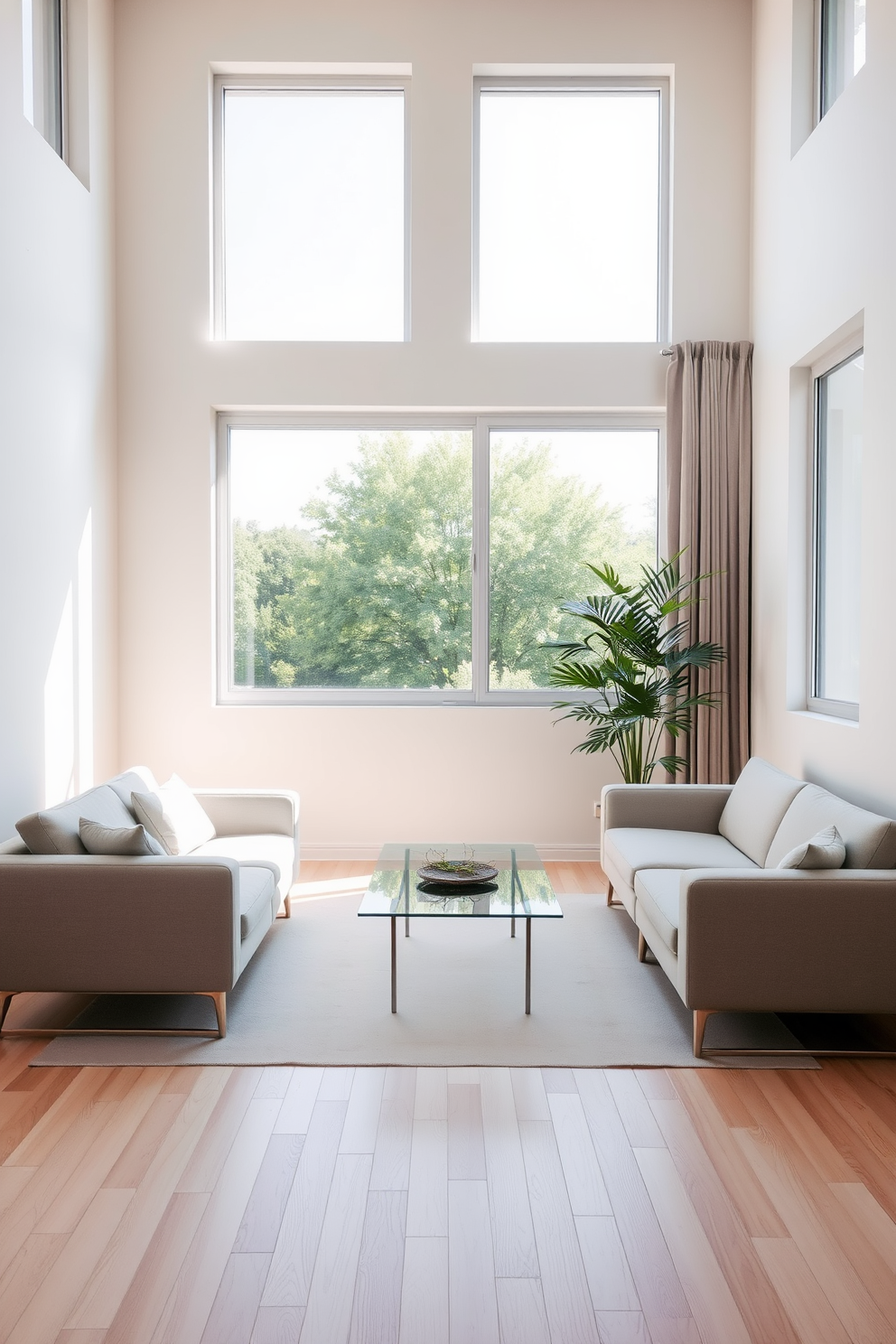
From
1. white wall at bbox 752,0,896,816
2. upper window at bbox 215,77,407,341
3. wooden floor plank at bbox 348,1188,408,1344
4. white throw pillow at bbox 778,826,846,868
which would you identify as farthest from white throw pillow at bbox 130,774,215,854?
upper window at bbox 215,77,407,341

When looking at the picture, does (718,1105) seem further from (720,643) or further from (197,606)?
(197,606)

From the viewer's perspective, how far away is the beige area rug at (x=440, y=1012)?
3.30m

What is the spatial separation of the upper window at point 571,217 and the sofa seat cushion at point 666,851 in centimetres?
294

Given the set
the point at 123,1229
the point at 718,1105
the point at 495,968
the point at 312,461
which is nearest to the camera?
the point at 123,1229

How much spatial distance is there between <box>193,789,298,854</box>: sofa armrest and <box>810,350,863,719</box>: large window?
2.57 m

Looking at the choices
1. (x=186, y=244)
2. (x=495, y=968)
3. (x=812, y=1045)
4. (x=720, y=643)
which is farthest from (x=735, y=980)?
(x=186, y=244)

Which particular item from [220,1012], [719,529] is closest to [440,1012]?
[220,1012]

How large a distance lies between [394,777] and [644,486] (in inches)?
88.6

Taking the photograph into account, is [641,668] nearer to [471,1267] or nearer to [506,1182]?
[506,1182]

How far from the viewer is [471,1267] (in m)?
2.18

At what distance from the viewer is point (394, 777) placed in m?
5.95

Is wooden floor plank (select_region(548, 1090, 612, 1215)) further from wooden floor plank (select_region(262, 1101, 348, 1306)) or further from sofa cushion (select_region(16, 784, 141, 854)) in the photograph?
sofa cushion (select_region(16, 784, 141, 854))

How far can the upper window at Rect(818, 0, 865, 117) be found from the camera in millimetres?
4453

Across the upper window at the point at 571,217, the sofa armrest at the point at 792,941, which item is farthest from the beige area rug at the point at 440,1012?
the upper window at the point at 571,217
